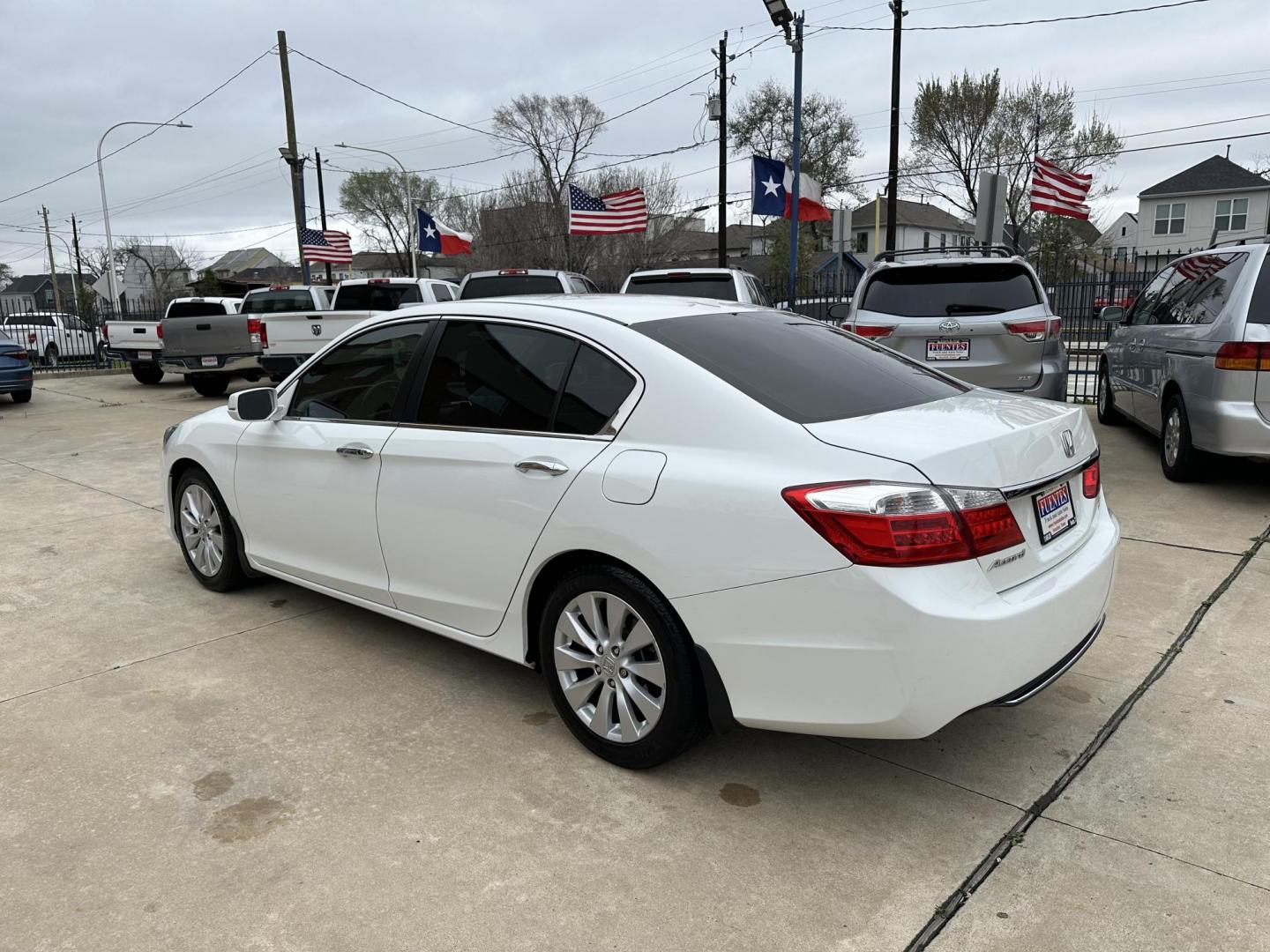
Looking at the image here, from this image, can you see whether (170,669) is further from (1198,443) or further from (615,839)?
(1198,443)

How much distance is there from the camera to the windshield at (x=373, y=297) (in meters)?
15.0

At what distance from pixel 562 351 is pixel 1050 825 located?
2202 mm

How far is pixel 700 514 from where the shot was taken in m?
2.75

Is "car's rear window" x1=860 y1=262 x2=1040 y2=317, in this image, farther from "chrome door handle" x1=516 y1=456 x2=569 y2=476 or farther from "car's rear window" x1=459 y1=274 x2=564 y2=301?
"car's rear window" x1=459 y1=274 x2=564 y2=301

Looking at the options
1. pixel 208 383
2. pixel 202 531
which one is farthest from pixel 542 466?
pixel 208 383

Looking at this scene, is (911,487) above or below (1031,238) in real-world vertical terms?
below

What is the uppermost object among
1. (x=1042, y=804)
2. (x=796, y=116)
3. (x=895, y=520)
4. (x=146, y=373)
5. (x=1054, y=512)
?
(x=796, y=116)

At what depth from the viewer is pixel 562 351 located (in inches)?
132

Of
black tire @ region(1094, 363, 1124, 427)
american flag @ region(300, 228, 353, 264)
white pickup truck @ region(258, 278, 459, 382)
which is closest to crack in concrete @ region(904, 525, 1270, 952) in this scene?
black tire @ region(1094, 363, 1124, 427)

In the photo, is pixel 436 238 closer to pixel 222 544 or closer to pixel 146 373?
pixel 146 373

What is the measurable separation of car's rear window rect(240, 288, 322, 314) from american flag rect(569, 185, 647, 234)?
5.34 meters

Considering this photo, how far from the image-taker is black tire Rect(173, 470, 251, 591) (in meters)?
4.87

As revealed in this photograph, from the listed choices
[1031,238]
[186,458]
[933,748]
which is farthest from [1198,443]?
[1031,238]

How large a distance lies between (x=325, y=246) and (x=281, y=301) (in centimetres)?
910
